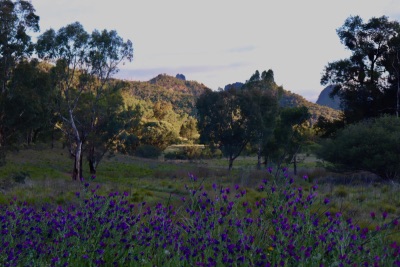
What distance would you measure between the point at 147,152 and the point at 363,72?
41.4 meters

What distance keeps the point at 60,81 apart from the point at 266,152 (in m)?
19.3

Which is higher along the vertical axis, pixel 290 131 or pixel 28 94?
pixel 28 94

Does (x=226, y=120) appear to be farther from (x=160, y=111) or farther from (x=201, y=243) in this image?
(x=160, y=111)

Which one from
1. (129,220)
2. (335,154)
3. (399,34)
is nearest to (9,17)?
(335,154)

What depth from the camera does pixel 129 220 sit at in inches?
208

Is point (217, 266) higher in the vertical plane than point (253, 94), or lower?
lower

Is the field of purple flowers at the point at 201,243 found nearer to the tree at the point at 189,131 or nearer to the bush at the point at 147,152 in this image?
Result: the bush at the point at 147,152

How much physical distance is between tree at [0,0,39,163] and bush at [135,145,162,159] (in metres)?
36.4

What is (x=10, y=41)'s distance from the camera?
31.4 meters

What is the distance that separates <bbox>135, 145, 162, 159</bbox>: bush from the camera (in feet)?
225

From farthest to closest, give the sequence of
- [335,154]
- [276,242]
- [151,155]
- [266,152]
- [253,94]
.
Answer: [151,155], [253,94], [266,152], [335,154], [276,242]

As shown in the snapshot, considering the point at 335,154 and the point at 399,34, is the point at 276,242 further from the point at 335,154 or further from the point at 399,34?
the point at 399,34

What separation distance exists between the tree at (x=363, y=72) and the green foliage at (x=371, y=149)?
7536 millimetres

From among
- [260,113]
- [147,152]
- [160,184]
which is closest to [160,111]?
[147,152]
